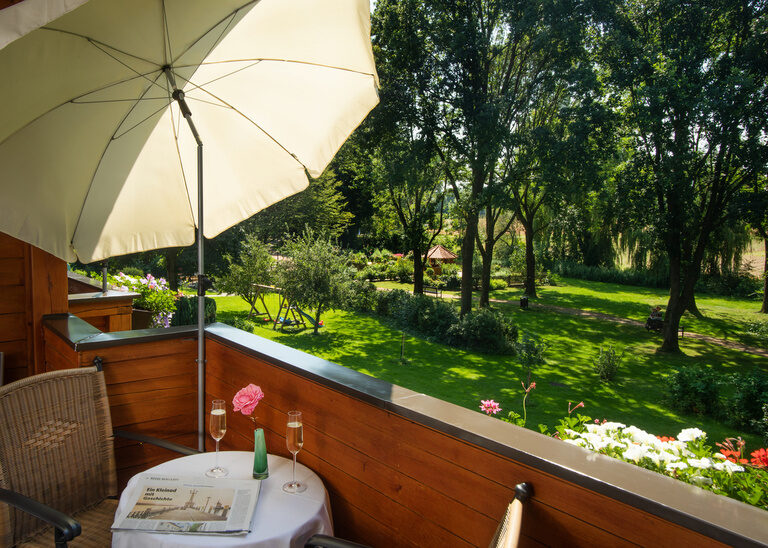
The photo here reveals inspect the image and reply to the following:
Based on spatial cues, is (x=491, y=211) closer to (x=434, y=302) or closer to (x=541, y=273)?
(x=434, y=302)

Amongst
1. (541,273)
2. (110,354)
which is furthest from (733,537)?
(541,273)

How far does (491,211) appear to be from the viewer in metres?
17.0

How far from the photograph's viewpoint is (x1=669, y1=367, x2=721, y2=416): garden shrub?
8.80 metres

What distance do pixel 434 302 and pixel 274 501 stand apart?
44.4 feet

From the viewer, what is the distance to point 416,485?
1.53m

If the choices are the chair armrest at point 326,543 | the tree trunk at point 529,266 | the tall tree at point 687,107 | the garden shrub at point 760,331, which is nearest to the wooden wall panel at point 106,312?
the chair armrest at point 326,543

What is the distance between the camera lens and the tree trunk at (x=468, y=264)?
14.8 m

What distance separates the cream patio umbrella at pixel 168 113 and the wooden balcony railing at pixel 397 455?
0.44 m

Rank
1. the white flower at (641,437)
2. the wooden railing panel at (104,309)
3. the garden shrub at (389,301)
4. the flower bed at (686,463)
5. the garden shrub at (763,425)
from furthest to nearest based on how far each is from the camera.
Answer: the garden shrub at (389,301) < the garden shrub at (763,425) < the wooden railing panel at (104,309) < the white flower at (641,437) < the flower bed at (686,463)

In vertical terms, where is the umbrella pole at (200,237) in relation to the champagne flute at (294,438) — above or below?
above

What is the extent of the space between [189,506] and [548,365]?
11.5 m

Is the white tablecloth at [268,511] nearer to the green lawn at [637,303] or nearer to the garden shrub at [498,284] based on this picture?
the green lawn at [637,303]

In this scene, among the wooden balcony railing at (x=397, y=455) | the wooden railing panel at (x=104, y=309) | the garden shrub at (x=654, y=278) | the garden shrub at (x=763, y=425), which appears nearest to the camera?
the wooden balcony railing at (x=397, y=455)

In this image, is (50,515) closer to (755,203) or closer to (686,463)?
(686,463)
